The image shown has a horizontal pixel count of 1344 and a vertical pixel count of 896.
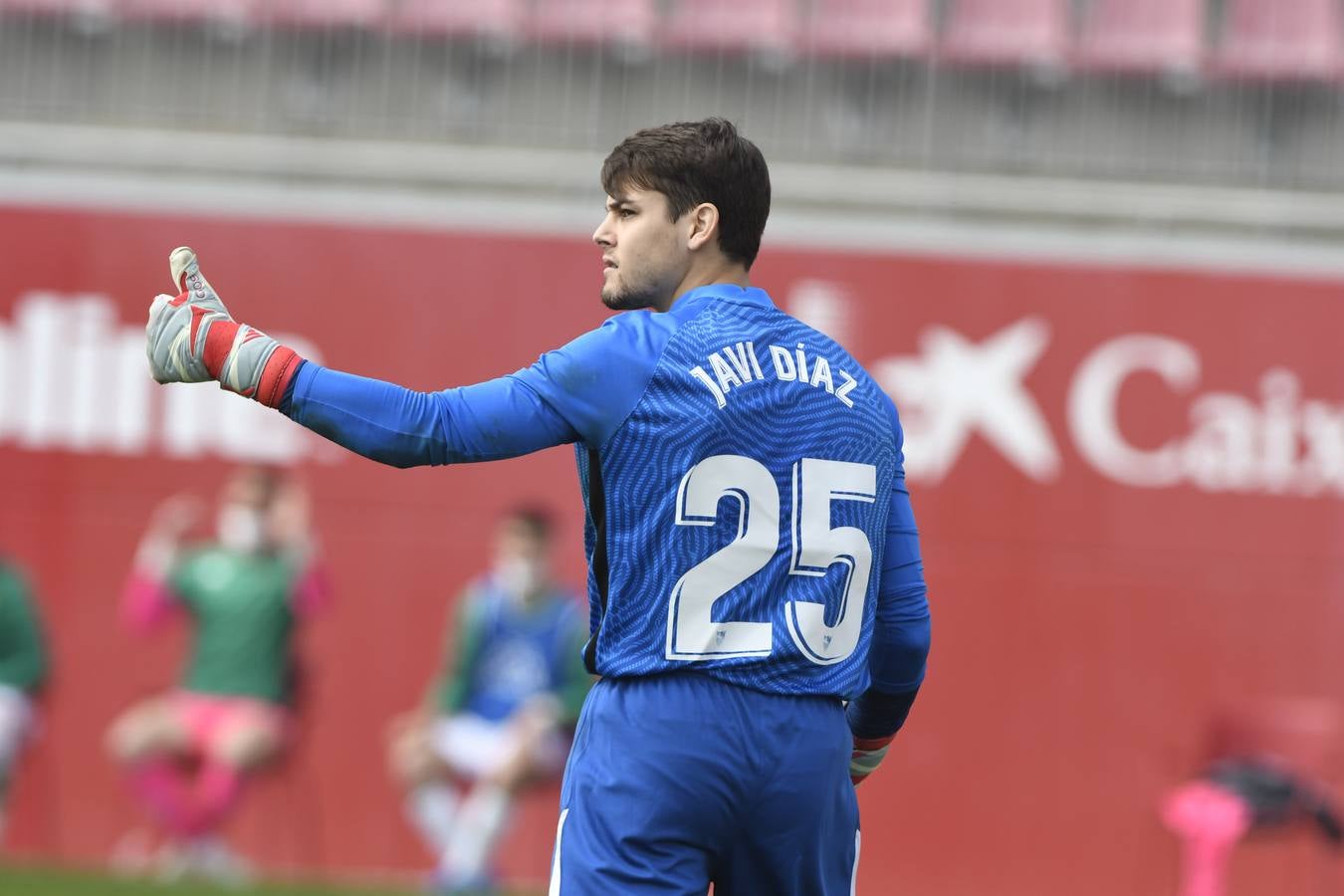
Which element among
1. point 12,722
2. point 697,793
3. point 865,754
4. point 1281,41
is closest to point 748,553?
point 697,793

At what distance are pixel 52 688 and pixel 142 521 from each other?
0.88 meters

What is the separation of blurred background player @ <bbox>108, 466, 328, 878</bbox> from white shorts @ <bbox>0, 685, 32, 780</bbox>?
46 centimetres

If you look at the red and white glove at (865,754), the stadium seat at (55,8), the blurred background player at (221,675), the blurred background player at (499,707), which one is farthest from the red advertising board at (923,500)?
the red and white glove at (865,754)

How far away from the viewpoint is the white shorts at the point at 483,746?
7.52 metres

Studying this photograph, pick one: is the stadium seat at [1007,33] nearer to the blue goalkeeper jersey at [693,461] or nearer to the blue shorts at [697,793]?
the blue goalkeeper jersey at [693,461]

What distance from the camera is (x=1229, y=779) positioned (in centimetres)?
792

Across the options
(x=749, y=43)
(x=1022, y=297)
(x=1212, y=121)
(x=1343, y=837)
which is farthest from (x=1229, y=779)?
(x=749, y=43)

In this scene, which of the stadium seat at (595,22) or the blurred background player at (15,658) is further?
the stadium seat at (595,22)

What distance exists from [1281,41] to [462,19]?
14.2 ft

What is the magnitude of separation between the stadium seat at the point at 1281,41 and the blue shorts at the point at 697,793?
303 inches

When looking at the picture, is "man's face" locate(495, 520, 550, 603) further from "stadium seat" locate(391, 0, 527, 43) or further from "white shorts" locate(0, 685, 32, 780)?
"stadium seat" locate(391, 0, 527, 43)

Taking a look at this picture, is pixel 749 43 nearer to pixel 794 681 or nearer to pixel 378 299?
pixel 378 299

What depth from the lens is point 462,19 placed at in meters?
9.53

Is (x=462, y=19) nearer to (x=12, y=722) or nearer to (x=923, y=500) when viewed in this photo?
(x=923, y=500)
